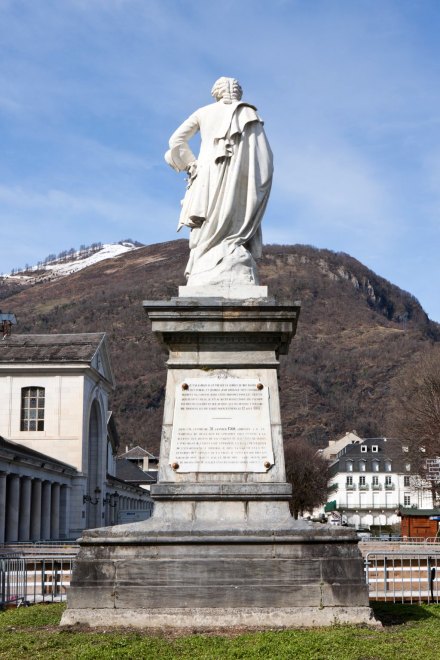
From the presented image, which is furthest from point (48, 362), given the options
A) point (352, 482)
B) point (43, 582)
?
point (352, 482)

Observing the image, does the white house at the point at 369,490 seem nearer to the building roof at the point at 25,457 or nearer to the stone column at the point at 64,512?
the stone column at the point at 64,512

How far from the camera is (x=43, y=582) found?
17453mm

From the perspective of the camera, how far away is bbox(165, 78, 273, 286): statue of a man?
1258cm

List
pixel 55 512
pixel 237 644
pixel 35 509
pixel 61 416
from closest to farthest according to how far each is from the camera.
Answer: pixel 237 644 → pixel 35 509 → pixel 55 512 → pixel 61 416

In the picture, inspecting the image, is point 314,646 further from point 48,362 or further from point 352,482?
point 352,482

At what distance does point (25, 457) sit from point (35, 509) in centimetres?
601

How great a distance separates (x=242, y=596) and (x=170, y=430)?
7.26 feet

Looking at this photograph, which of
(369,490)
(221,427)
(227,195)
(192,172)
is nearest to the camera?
(221,427)

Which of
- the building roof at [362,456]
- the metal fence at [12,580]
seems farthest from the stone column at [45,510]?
the building roof at [362,456]

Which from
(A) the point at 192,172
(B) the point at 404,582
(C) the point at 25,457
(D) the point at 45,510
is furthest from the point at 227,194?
(D) the point at 45,510

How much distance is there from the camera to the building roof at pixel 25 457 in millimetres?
42487

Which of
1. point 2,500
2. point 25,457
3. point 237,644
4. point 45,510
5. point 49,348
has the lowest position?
point 237,644

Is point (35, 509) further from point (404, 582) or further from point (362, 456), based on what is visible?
point (362, 456)

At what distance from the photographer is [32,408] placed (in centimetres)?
6109
